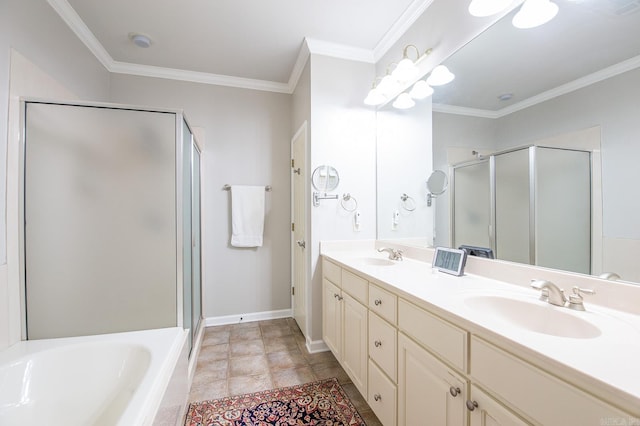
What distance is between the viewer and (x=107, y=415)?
3.80 ft

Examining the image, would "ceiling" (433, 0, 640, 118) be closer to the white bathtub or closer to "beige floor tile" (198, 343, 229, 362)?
the white bathtub

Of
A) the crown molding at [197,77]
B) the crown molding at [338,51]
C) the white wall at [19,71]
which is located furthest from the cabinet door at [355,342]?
the crown molding at [197,77]

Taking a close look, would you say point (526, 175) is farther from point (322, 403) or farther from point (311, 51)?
point (311, 51)

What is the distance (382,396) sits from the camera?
4.25ft

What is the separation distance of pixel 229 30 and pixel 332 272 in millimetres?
2038

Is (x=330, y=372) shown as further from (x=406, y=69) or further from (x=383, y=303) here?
(x=406, y=69)

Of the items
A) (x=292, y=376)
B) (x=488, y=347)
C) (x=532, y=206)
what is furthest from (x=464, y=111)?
(x=292, y=376)

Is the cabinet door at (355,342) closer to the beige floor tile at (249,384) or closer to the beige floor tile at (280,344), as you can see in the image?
the beige floor tile at (249,384)

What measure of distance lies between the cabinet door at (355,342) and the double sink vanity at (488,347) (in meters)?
0.01

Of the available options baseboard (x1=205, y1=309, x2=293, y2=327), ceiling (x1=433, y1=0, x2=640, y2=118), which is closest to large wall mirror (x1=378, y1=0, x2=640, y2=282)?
ceiling (x1=433, y1=0, x2=640, y2=118)

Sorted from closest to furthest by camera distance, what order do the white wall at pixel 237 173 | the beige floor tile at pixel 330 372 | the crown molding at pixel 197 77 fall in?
the beige floor tile at pixel 330 372, the crown molding at pixel 197 77, the white wall at pixel 237 173

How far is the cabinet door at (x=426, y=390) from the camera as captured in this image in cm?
86

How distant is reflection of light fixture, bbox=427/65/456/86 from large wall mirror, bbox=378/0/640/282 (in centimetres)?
17

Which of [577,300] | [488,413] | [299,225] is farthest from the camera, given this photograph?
[299,225]
